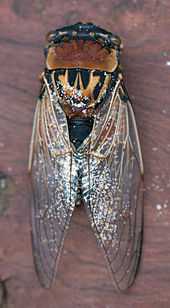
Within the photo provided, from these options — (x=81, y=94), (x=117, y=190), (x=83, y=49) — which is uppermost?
(x=83, y=49)

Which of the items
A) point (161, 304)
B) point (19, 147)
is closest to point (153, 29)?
point (19, 147)

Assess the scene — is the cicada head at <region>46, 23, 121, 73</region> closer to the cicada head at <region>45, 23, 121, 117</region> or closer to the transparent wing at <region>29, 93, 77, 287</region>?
the cicada head at <region>45, 23, 121, 117</region>

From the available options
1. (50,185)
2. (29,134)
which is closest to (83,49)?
(29,134)

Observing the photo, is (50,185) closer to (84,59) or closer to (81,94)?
(81,94)

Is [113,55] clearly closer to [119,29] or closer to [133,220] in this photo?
[119,29]

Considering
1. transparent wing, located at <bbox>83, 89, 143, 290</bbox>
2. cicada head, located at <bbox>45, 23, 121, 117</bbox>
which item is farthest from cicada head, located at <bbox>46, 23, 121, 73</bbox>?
transparent wing, located at <bbox>83, 89, 143, 290</bbox>

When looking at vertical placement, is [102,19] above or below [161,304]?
above
